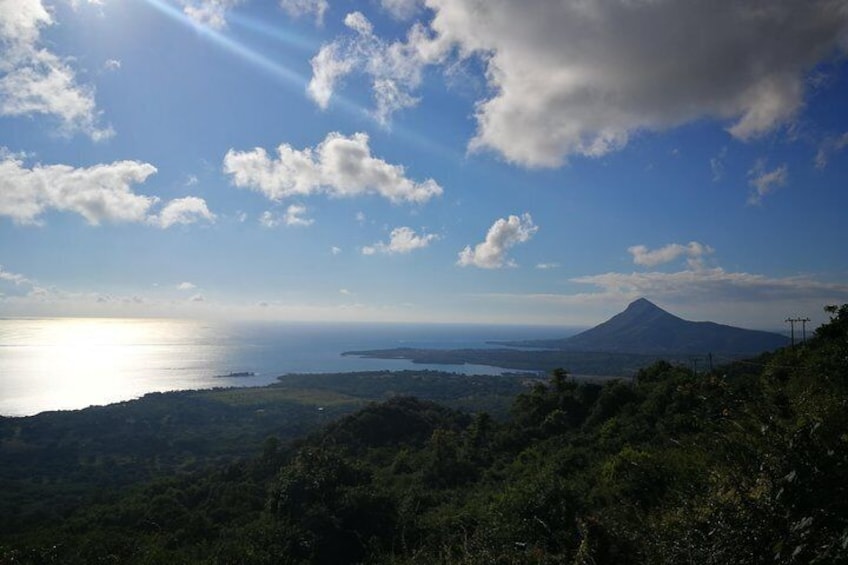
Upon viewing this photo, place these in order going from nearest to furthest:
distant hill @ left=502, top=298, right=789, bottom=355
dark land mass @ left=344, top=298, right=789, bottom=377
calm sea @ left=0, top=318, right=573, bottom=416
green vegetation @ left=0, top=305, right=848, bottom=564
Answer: green vegetation @ left=0, top=305, right=848, bottom=564 → calm sea @ left=0, top=318, right=573, bottom=416 → dark land mass @ left=344, top=298, right=789, bottom=377 → distant hill @ left=502, top=298, right=789, bottom=355

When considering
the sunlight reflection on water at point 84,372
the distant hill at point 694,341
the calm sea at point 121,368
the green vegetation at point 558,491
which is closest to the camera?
the green vegetation at point 558,491

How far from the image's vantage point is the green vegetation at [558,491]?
4508mm

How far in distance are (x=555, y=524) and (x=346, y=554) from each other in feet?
26.1

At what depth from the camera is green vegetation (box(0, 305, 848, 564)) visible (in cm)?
451

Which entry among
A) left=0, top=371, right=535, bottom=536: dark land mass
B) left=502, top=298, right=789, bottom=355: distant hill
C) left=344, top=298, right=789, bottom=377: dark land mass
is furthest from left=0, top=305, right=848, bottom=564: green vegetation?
left=502, top=298, right=789, bottom=355: distant hill

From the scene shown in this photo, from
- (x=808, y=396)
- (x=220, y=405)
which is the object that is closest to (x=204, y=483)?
(x=808, y=396)

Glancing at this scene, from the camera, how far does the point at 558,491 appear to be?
11914 millimetres

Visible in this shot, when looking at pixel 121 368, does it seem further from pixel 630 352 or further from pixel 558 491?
pixel 630 352

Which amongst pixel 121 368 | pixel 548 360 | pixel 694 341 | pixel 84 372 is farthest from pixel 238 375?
pixel 694 341

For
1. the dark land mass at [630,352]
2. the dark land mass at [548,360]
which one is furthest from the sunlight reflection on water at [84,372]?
the dark land mass at [630,352]

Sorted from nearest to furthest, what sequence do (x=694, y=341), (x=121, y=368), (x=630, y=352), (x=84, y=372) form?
(x=84, y=372), (x=121, y=368), (x=630, y=352), (x=694, y=341)

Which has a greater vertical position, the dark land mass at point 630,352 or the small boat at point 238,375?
the dark land mass at point 630,352

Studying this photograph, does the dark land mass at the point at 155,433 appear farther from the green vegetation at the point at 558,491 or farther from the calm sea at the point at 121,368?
the calm sea at the point at 121,368

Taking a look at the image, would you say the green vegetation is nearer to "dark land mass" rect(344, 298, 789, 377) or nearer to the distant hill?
"dark land mass" rect(344, 298, 789, 377)
